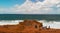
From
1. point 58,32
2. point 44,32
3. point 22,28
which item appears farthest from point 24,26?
point 58,32

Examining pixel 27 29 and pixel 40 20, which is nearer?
pixel 27 29

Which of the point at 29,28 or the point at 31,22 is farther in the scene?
the point at 31,22

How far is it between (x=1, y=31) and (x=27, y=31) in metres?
1.37

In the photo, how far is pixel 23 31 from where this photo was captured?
10.4m

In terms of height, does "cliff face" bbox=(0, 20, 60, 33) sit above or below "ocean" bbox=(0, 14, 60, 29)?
above

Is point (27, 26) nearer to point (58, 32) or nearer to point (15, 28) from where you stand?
point (15, 28)

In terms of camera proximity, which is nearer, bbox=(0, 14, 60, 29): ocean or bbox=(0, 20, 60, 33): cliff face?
bbox=(0, 20, 60, 33): cliff face

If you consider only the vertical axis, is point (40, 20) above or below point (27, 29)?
below

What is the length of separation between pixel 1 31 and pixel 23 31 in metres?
1.17

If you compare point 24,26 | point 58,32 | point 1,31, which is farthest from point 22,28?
point 58,32

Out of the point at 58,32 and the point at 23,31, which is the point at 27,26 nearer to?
the point at 23,31

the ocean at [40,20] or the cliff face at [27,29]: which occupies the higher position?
the cliff face at [27,29]

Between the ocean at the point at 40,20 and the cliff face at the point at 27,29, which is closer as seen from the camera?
the cliff face at the point at 27,29

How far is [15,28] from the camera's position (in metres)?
10.7
